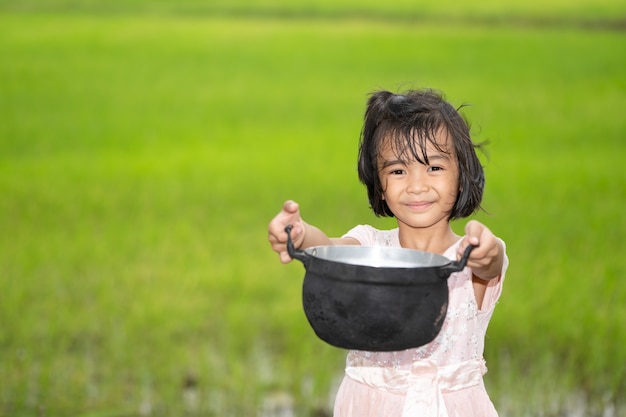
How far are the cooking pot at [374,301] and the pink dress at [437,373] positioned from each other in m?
0.25

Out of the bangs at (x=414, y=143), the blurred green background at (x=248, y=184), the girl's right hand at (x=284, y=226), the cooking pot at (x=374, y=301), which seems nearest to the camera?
the cooking pot at (x=374, y=301)

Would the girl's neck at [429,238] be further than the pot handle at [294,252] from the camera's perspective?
Yes

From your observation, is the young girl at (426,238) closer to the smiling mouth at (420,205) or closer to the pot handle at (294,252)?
the smiling mouth at (420,205)

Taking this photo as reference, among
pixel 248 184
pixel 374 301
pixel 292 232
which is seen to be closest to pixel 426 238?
pixel 292 232

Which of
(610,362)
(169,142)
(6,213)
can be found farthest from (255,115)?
(610,362)

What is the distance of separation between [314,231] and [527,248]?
7.94 ft

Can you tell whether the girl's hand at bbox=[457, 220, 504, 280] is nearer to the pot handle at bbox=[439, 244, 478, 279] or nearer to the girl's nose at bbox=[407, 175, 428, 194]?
the pot handle at bbox=[439, 244, 478, 279]

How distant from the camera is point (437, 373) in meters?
1.89

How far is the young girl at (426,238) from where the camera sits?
73.3 inches

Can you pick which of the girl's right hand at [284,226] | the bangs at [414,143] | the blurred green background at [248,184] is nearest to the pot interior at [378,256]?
the girl's right hand at [284,226]

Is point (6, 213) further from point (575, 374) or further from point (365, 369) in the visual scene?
point (365, 369)

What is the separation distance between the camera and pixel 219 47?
292 inches

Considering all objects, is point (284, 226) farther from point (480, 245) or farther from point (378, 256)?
point (480, 245)

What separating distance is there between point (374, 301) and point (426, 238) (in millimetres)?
392
